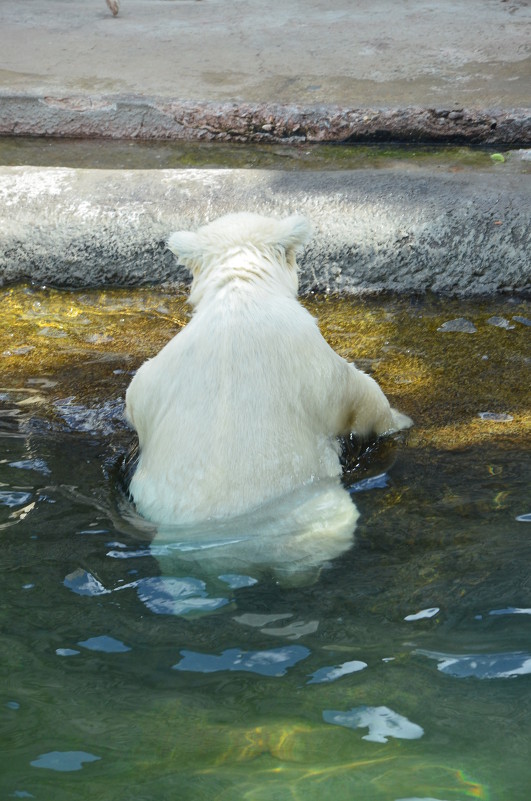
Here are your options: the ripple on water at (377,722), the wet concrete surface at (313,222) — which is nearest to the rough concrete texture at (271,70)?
the wet concrete surface at (313,222)

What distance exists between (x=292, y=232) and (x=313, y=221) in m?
1.38

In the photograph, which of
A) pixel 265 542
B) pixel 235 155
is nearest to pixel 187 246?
pixel 265 542

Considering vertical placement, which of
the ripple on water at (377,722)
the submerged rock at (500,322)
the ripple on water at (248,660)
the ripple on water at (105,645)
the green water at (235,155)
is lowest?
the ripple on water at (105,645)

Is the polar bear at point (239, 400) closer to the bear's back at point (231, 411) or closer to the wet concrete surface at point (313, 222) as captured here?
the bear's back at point (231, 411)

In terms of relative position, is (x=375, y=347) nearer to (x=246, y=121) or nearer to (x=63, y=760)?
(x=246, y=121)

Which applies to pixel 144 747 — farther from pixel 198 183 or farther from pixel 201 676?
pixel 198 183

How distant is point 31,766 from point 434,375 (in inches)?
98.0

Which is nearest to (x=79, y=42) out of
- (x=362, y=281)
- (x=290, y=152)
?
(x=290, y=152)

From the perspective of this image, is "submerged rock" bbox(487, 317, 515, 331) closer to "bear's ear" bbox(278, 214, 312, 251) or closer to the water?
the water

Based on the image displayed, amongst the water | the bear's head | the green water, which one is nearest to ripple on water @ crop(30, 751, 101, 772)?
the water

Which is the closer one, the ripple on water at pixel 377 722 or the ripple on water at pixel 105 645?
the ripple on water at pixel 377 722

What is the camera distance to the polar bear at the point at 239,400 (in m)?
2.67

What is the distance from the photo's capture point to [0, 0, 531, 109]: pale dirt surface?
604 centimetres

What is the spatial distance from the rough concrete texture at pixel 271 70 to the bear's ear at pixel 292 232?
2.60 m
